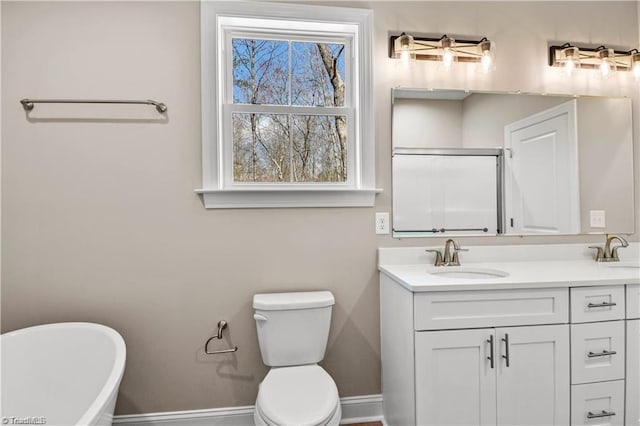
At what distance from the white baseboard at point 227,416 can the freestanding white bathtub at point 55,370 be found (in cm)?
34

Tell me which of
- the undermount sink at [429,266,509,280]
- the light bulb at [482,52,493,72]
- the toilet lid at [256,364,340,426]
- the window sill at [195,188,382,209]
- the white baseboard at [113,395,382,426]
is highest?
the light bulb at [482,52,493,72]

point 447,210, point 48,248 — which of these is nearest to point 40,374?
point 48,248

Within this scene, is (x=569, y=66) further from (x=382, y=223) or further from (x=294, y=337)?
(x=294, y=337)

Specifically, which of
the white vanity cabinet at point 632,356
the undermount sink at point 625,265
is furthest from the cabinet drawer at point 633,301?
the undermount sink at point 625,265

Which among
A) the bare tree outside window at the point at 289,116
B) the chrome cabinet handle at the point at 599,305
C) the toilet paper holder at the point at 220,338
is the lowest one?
the toilet paper holder at the point at 220,338

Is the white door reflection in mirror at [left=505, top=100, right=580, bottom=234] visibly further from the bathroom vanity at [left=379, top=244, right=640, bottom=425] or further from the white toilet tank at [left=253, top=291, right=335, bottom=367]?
the white toilet tank at [left=253, top=291, right=335, bottom=367]

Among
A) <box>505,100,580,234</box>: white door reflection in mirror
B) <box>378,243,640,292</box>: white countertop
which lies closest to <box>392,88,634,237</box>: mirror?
<box>505,100,580,234</box>: white door reflection in mirror

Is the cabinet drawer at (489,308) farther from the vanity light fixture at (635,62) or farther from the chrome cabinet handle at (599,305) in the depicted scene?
the vanity light fixture at (635,62)

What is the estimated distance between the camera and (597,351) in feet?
4.83

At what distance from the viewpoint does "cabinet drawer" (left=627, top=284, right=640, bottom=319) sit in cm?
150

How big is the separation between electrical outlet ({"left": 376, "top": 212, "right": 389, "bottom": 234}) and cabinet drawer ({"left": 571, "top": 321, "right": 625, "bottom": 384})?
93cm

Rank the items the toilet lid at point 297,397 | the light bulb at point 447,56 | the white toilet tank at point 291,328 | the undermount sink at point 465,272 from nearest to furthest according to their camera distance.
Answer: the toilet lid at point 297,397 → the white toilet tank at point 291,328 → the undermount sink at point 465,272 → the light bulb at point 447,56

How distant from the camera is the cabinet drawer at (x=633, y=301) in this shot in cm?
150

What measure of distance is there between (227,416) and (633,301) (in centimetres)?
201
